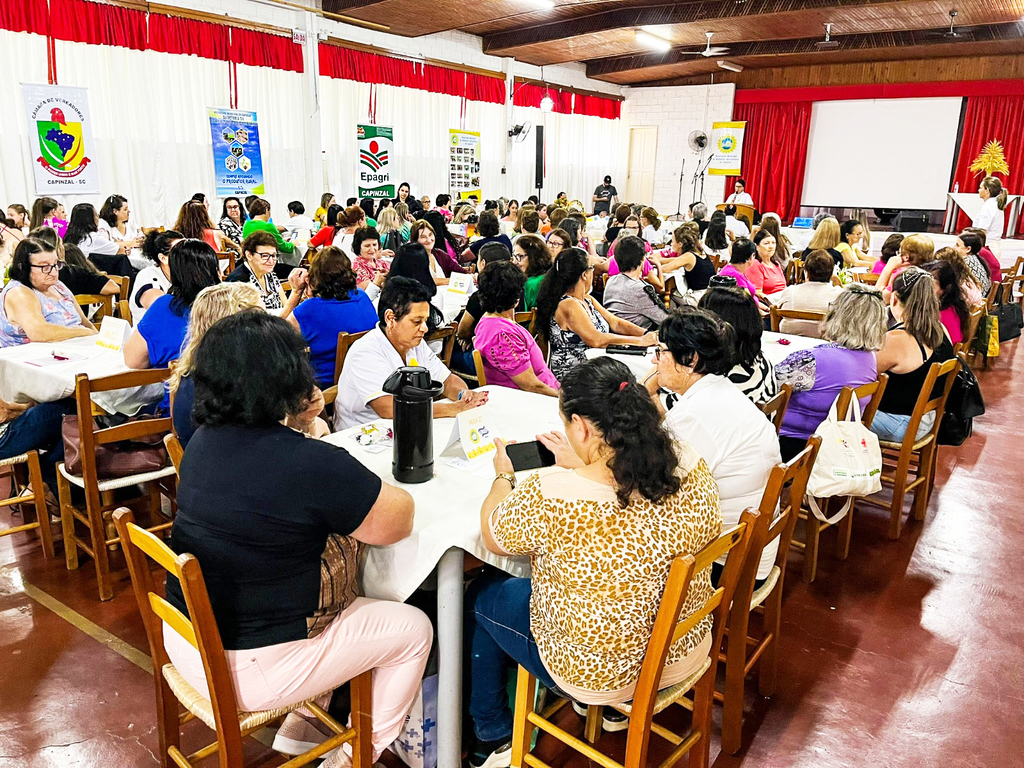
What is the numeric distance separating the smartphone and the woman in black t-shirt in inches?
18.5

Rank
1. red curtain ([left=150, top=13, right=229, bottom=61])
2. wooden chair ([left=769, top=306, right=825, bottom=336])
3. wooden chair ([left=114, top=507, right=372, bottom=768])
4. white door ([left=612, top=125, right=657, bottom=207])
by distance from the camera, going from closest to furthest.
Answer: wooden chair ([left=114, top=507, right=372, bottom=768]) < wooden chair ([left=769, top=306, right=825, bottom=336]) < red curtain ([left=150, top=13, right=229, bottom=61]) < white door ([left=612, top=125, right=657, bottom=207])

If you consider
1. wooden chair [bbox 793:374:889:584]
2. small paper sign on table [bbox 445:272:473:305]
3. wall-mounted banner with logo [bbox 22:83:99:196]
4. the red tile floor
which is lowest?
the red tile floor

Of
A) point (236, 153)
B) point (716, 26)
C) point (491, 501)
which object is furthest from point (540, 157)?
point (491, 501)

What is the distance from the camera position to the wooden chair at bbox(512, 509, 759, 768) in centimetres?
144

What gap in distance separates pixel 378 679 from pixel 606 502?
2.39ft

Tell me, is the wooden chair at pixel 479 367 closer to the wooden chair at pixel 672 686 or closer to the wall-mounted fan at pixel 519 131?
the wooden chair at pixel 672 686

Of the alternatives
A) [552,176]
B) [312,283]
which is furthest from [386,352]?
[552,176]

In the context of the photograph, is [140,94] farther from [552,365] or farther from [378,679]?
[378,679]

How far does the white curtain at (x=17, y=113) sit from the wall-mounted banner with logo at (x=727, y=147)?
11.2 meters

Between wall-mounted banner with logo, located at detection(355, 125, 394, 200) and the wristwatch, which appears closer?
the wristwatch

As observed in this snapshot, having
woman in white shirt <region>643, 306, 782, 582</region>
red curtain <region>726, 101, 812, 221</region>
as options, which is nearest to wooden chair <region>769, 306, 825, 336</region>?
woman in white shirt <region>643, 306, 782, 582</region>

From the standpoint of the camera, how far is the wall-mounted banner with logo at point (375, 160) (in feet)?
34.2

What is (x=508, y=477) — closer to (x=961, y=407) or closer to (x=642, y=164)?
(x=961, y=407)

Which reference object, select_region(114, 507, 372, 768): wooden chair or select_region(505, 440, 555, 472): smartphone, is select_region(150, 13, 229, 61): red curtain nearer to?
select_region(505, 440, 555, 472): smartphone
